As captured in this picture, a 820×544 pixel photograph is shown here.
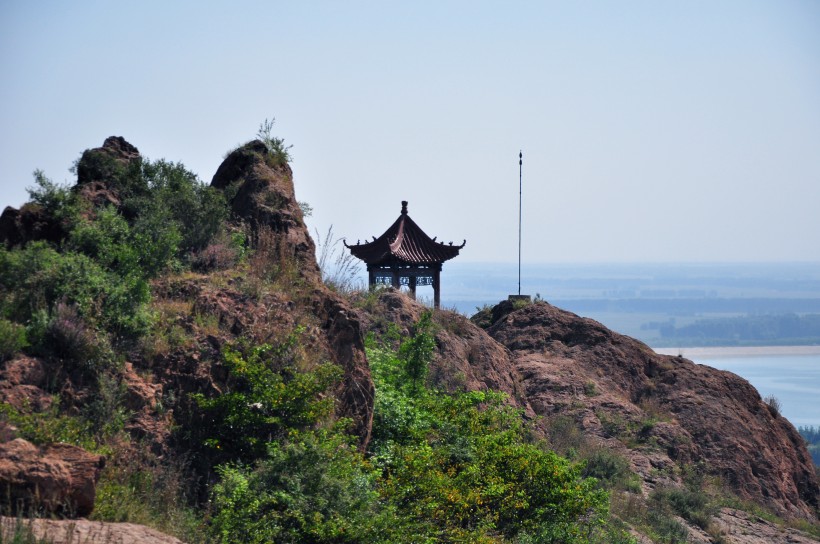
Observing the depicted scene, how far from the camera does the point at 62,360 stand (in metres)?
11.0

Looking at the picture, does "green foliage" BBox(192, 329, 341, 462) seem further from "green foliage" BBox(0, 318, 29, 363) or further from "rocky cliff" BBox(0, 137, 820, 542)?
"green foliage" BBox(0, 318, 29, 363)

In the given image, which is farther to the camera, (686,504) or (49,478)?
(686,504)

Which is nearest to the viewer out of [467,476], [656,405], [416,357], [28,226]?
[28,226]

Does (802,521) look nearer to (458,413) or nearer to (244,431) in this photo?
(458,413)

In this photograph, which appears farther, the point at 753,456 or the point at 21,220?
the point at 753,456

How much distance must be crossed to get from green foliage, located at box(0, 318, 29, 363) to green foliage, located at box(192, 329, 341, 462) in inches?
71.9

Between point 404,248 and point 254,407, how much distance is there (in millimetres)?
17693

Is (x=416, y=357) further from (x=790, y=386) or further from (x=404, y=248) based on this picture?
(x=790, y=386)

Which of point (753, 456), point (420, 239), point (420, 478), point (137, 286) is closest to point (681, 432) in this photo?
point (753, 456)

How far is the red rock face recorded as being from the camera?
22484 millimetres

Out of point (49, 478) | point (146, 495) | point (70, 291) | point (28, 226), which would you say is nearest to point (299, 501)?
point (146, 495)

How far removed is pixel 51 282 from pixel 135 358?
1.18 metres

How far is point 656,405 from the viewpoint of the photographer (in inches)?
952

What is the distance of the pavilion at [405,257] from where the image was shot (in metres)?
29.1
